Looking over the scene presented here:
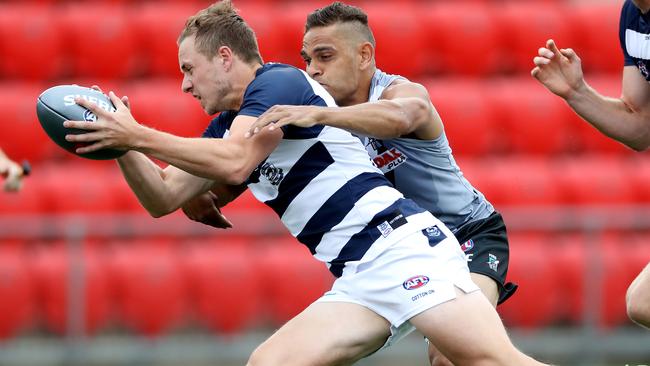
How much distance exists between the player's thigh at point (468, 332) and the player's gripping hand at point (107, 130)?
1331 mm

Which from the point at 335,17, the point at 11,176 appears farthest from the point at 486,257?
the point at 11,176

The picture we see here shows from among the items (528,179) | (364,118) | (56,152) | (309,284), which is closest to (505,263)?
(364,118)

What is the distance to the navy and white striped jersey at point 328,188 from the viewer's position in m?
4.82

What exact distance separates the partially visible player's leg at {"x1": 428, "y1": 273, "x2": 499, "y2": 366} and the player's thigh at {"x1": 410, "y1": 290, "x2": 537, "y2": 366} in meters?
0.66

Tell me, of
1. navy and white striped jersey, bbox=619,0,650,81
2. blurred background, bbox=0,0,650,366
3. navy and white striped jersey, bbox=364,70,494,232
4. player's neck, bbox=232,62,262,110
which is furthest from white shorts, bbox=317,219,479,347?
blurred background, bbox=0,0,650,366

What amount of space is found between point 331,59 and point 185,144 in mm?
1080

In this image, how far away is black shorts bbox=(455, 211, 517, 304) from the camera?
5.42 meters

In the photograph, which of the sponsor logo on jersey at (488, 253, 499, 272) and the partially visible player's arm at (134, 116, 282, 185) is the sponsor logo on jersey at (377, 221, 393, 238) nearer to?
the partially visible player's arm at (134, 116, 282, 185)

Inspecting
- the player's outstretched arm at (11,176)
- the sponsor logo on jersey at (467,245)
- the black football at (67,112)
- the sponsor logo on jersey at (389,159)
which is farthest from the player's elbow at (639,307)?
the player's outstretched arm at (11,176)

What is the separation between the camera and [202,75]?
192 inches

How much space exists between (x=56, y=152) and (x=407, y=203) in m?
6.24

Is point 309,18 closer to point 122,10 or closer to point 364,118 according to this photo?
point 364,118

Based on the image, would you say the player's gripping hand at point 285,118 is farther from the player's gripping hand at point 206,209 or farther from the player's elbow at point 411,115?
the player's gripping hand at point 206,209

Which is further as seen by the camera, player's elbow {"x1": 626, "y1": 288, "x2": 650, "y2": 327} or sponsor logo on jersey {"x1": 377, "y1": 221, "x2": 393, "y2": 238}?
player's elbow {"x1": 626, "y1": 288, "x2": 650, "y2": 327}
